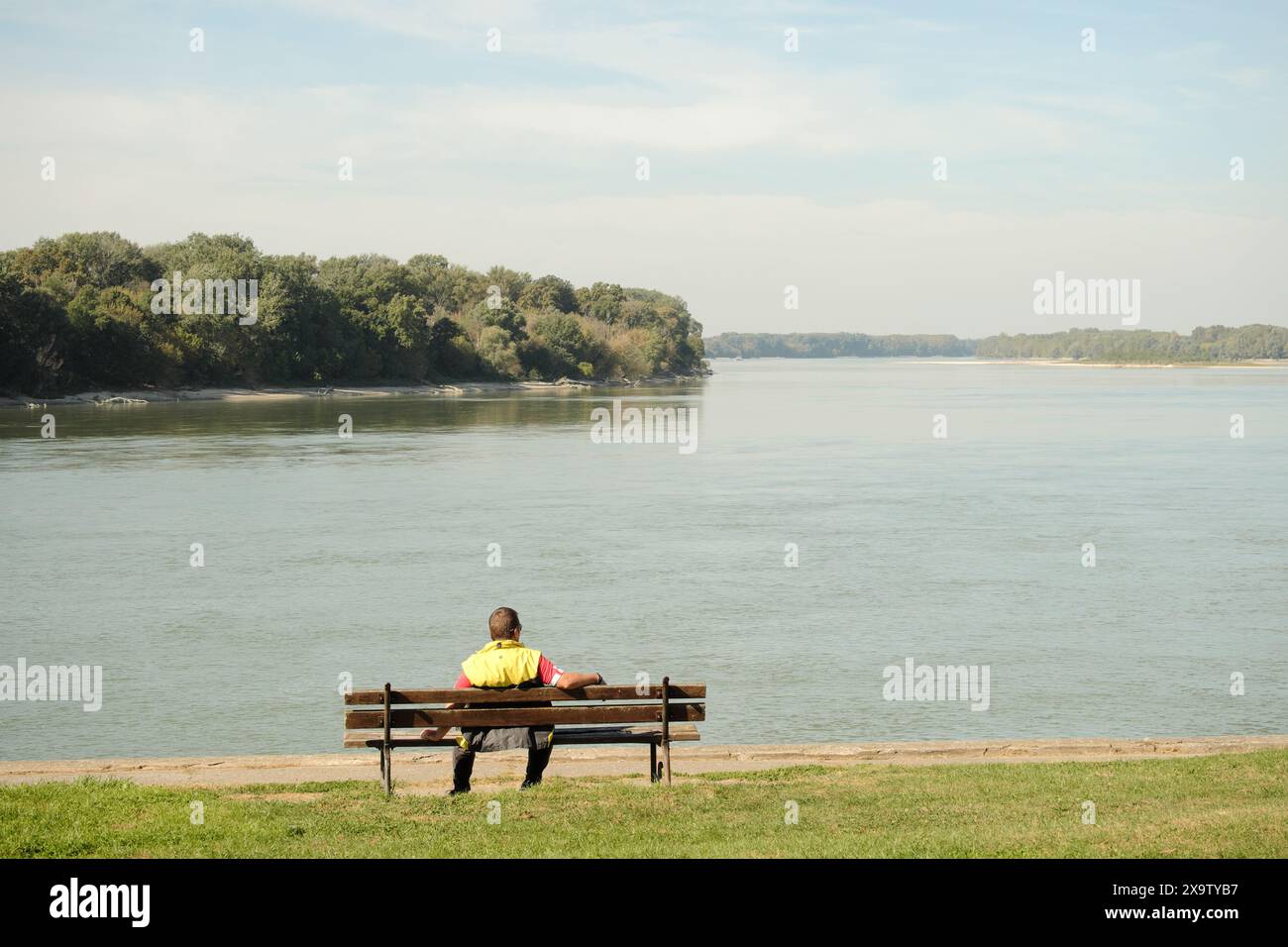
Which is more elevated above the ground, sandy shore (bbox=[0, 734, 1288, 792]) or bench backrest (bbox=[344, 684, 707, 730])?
bench backrest (bbox=[344, 684, 707, 730])

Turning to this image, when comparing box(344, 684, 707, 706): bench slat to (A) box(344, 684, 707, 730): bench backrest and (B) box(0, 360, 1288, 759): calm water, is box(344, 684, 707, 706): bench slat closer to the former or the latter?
(A) box(344, 684, 707, 730): bench backrest

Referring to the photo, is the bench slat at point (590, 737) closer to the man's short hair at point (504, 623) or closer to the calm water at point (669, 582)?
the man's short hair at point (504, 623)

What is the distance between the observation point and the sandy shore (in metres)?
11.5

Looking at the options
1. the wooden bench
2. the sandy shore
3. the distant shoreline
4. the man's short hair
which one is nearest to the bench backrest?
the wooden bench

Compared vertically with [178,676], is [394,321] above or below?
above

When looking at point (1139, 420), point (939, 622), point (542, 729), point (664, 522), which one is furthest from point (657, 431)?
point (542, 729)

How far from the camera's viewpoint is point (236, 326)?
395 ft

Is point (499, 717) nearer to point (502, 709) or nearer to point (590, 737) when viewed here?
point (502, 709)

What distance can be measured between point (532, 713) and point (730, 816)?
1861 mm

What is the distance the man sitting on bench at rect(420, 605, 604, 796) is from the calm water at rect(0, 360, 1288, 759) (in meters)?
4.91

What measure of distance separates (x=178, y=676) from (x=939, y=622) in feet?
37.8

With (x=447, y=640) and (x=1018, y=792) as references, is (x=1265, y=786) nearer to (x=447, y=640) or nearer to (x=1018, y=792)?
(x=1018, y=792)
